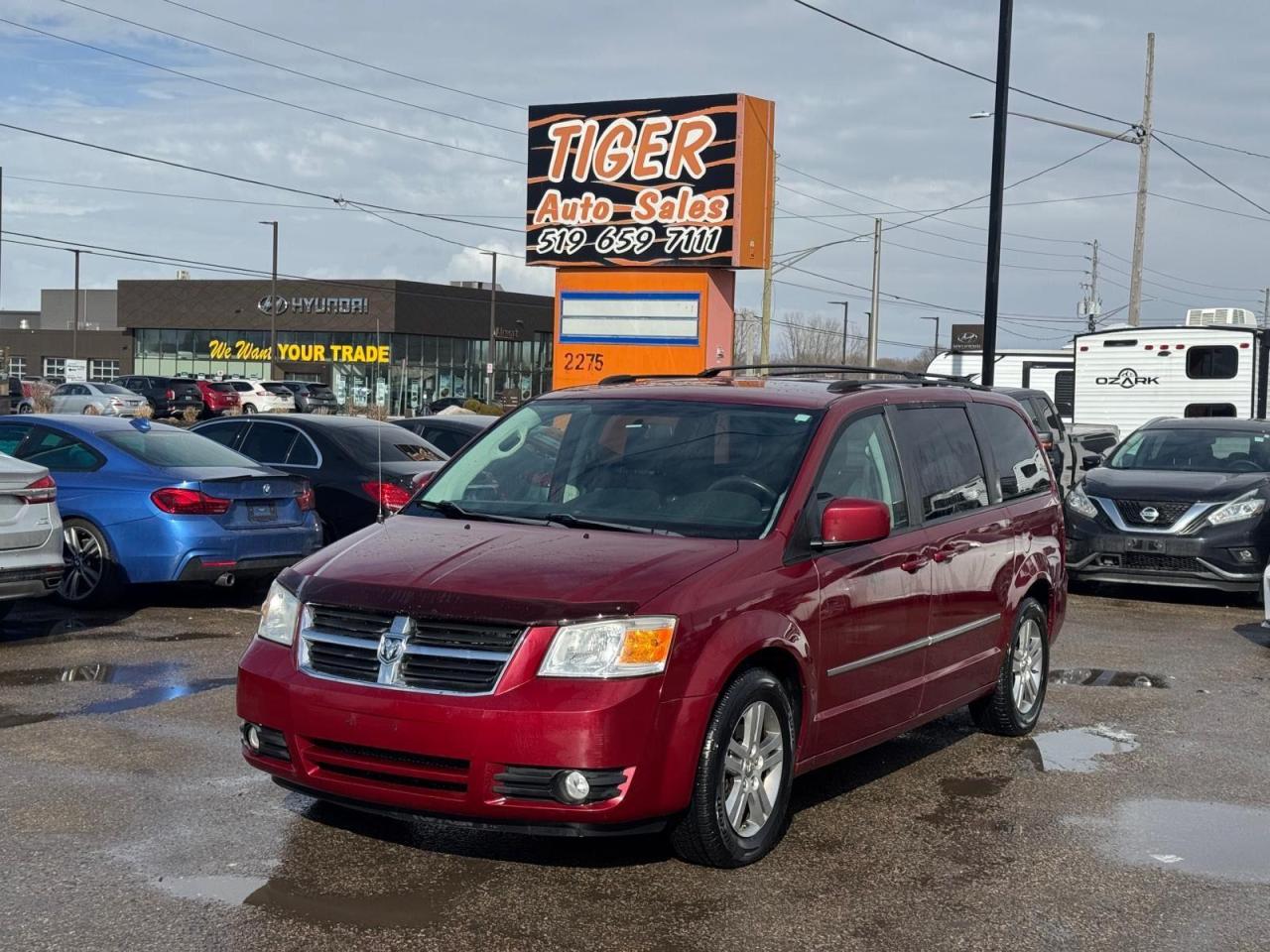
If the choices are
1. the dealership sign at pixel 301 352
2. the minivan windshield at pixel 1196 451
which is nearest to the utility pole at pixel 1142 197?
the minivan windshield at pixel 1196 451

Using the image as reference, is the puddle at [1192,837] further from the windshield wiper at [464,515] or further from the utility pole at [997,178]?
the utility pole at [997,178]

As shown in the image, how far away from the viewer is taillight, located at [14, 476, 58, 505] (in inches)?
382

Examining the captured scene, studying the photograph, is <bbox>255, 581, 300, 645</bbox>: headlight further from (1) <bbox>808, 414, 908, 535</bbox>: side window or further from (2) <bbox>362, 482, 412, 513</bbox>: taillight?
(2) <bbox>362, 482, 412, 513</bbox>: taillight

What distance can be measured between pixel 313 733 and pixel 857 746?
7.63 ft

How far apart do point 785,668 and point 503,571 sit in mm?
1179

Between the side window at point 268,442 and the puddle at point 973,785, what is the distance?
8.24m

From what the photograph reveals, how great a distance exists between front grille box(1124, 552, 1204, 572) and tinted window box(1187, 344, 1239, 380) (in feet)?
39.5

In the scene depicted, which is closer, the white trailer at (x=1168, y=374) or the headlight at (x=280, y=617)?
the headlight at (x=280, y=617)

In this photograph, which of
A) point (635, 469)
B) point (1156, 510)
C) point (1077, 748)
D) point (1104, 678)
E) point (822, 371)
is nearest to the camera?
point (635, 469)

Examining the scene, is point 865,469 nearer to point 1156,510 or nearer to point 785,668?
point 785,668

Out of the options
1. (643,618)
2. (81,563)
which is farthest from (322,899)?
(81,563)

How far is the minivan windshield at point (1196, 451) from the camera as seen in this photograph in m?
15.1

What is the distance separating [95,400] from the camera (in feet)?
163

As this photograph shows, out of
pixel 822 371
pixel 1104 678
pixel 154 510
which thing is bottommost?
pixel 1104 678
